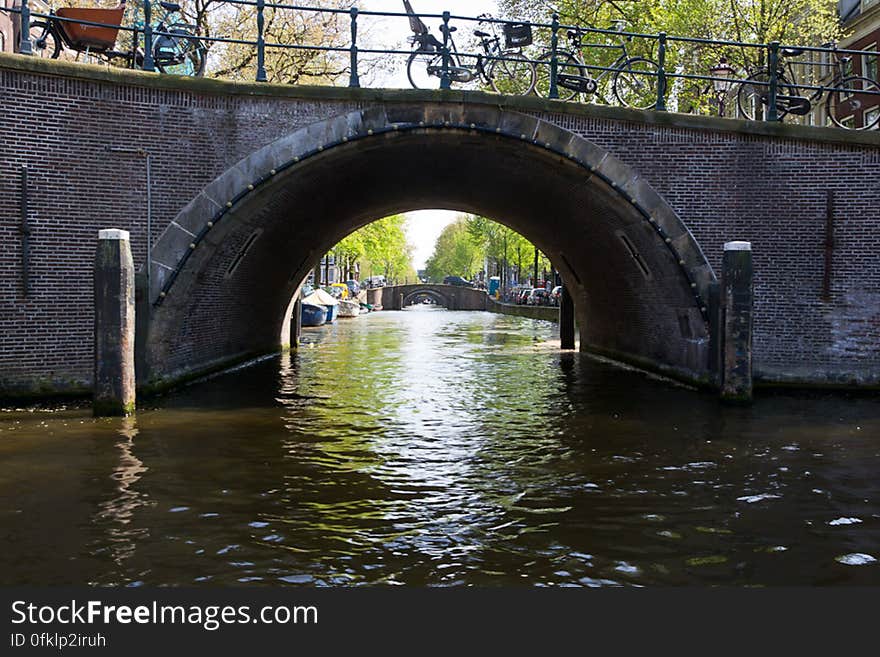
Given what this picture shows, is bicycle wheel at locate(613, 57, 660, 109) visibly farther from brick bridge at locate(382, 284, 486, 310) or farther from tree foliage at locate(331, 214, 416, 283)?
brick bridge at locate(382, 284, 486, 310)

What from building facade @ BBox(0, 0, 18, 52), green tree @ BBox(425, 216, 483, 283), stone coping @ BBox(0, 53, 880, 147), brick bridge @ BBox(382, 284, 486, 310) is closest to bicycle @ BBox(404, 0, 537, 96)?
stone coping @ BBox(0, 53, 880, 147)

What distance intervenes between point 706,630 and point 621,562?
1.08 m

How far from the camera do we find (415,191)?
2075 centimetres

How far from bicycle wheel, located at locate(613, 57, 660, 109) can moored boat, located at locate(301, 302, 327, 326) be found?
15315mm

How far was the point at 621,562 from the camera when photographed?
5871 mm

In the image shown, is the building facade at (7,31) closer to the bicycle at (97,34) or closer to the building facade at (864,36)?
the bicycle at (97,34)

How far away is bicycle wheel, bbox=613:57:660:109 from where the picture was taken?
15.4 meters

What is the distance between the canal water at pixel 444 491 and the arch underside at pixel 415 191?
1.80m

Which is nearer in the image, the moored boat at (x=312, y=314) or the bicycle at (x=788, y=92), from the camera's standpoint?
the bicycle at (x=788, y=92)

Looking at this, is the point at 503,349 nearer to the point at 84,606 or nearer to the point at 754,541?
the point at 754,541

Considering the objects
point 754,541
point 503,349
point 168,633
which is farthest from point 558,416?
point 503,349

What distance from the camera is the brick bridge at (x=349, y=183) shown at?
12.6 metres

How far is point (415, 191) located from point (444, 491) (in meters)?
13.7

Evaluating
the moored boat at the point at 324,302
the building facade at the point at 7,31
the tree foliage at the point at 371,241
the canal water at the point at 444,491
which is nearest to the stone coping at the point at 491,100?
the canal water at the point at 444,491
